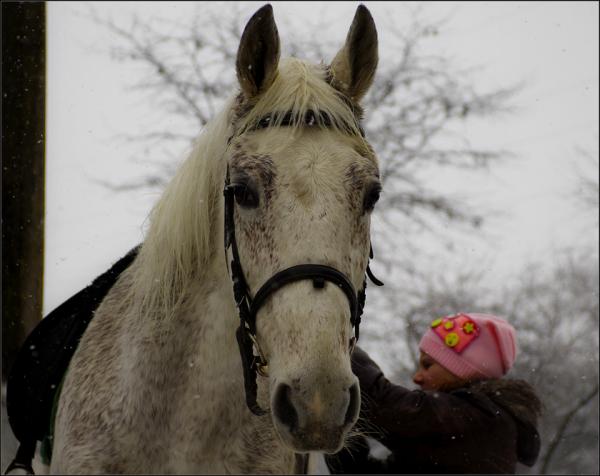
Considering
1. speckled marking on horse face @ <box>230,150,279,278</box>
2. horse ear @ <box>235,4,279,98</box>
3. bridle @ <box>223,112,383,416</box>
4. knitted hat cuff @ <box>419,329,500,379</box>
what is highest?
horse ear @ <box>235,4,279,98</box>

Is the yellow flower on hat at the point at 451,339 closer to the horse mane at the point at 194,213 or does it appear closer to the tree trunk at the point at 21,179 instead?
the horse mane at the point at 194,213

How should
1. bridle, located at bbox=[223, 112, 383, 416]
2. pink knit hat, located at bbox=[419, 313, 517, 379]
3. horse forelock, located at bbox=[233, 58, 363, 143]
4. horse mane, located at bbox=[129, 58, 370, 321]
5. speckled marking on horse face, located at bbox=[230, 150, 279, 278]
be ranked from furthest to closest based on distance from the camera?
1. pink knit hat, located at bbox=[419, 313, 517, 379]
2. horse mane, located at bbox=[129, 58, 370, 321]
3. horse forelock, located at bbox=[233, 58, 363, 143]
4. speckled marking on horse face, located at bbox=[230, 150, 279, 278]
5. bridle, located at bbox=[223, 112, 383, 416]

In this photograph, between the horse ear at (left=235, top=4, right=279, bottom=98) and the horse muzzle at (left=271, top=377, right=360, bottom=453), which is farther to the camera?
the horse ear at (left=235, top=4, right=279, bottom=98)

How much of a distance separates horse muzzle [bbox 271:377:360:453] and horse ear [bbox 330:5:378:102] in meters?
1.36

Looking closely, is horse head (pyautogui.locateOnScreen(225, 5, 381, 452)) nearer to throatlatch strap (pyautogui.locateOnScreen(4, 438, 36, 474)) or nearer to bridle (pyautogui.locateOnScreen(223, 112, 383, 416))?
bridle (pyautogui.locateOnScreen(223, 112, 383, 416))

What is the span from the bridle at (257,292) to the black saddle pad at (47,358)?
1.21 meters

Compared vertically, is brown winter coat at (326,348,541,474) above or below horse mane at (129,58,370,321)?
below

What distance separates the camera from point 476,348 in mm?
4309

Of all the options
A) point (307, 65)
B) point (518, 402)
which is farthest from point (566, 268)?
point (307, 65)

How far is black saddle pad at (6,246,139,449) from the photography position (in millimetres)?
3611

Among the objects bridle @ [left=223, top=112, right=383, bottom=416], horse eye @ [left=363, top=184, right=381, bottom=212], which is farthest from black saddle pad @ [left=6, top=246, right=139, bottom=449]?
horse eye @ [left=363, top=184, right=381, bottom=212]

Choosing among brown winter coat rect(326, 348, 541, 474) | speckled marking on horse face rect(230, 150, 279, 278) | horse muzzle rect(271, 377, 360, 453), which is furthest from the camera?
brown winter coat rect(326, 348, 541, 474)

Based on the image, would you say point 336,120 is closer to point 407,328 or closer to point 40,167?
point 40,167

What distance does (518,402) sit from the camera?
4.16 metres
